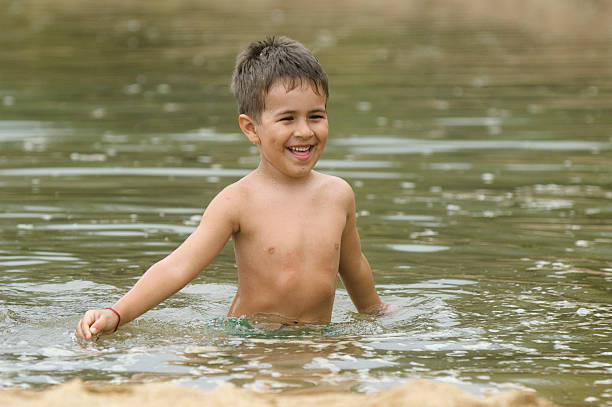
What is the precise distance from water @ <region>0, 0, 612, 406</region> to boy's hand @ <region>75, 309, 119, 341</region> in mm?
80

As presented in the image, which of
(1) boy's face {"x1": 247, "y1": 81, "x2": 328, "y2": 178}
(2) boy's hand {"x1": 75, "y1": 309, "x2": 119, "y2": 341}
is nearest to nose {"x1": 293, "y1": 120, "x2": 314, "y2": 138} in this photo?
(1) boy's face {"x1": 247, "y1": 81, "x2": 328, "y2": 178}

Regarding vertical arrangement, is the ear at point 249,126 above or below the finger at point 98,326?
above

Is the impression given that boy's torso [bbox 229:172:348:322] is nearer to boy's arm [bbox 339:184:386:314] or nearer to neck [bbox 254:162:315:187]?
neck [bbox 254:162:315:187]

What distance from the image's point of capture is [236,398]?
14.8ft

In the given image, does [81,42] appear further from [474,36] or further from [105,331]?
[105,331]

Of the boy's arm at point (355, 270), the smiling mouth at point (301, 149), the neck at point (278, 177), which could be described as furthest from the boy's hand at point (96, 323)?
the boy's arm at point (355, 270)

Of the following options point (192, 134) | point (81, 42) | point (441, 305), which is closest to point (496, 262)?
point (441, 305)

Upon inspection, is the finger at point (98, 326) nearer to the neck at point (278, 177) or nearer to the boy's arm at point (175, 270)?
the boy's arm at point (175, 270)

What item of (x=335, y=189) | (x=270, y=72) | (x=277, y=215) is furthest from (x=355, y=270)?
(x=270, y=72)

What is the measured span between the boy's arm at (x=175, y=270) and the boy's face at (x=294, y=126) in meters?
0.35

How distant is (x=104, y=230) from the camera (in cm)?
930

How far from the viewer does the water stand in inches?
215

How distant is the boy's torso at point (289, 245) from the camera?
6.10 m

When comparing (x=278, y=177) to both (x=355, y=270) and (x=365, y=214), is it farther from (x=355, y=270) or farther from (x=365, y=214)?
(x=365, y=214)
